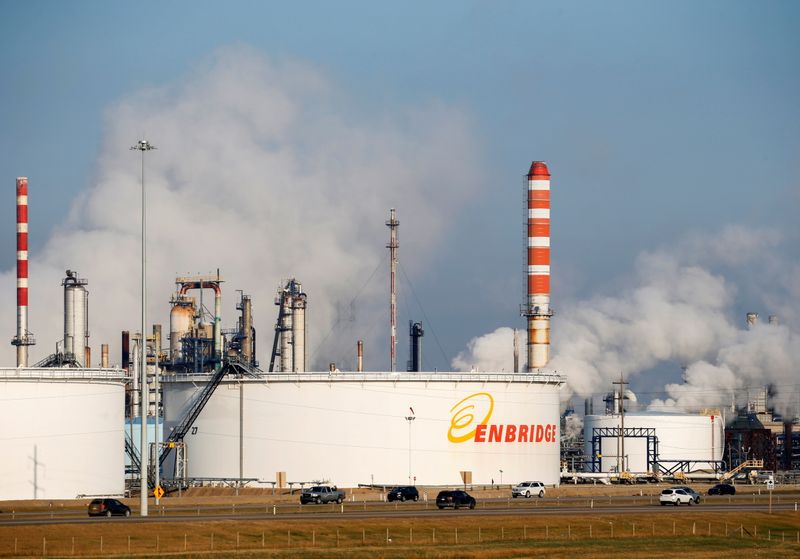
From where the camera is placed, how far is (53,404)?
91.1m

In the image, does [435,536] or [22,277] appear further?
[22,277]

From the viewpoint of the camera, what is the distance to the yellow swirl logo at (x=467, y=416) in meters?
100

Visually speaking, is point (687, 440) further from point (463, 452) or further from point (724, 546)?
point (724, 546)

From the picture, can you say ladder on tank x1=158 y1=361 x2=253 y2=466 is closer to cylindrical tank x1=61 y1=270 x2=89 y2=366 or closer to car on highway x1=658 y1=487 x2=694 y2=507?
cylindrical tank x1=61 y1=270 x2=89 y2=366

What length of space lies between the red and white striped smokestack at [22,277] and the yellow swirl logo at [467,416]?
31.6 meters

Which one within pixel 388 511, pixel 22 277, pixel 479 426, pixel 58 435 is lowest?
pixel 388 511

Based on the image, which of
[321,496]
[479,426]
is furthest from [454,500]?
[479,426]

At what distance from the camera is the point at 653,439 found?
13450 cm

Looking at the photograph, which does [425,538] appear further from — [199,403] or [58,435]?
[199,403]

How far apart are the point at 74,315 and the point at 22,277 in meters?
6.39

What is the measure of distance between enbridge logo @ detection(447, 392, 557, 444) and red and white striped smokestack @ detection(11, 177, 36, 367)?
31798 mm

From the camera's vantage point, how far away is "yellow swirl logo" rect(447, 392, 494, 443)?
100m

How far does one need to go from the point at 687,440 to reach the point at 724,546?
77173 mm

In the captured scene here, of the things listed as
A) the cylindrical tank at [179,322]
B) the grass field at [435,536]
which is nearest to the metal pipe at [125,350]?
the cylindrical tank at [179,322]
